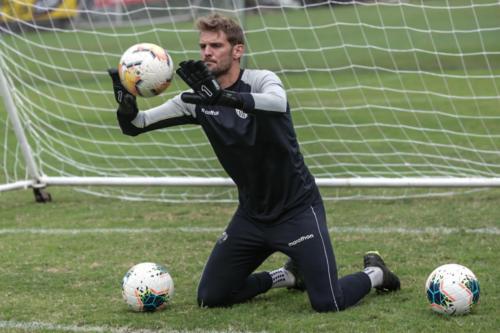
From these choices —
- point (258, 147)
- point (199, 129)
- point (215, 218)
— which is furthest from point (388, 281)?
point (199, 129)

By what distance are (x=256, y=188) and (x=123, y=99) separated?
99 cm

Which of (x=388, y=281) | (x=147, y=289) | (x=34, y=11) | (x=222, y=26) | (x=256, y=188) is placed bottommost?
(x=388, y=281)

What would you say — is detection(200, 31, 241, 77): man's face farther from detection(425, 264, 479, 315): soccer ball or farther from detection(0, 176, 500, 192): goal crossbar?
detection(0, 176, 500, 192): goal crossbar

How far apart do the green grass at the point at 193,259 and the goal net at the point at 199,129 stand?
0.30 metres

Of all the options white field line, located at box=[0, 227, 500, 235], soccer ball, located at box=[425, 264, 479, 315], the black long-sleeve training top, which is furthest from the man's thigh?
white field line, located at box=[0, 227, 500, 235]

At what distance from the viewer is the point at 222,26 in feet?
17.8

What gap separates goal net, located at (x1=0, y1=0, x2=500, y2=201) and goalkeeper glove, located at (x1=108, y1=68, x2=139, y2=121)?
2.82 metres

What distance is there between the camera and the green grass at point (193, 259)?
5.25 metres

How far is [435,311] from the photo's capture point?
206 inches

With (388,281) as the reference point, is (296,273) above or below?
above

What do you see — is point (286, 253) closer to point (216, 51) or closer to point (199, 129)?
point (216, 51)

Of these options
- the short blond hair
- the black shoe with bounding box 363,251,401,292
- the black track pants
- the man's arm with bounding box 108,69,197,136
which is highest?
the short blond hair

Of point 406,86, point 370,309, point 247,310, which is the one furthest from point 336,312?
point 406,86

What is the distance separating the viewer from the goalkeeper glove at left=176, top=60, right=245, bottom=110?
498 cm
